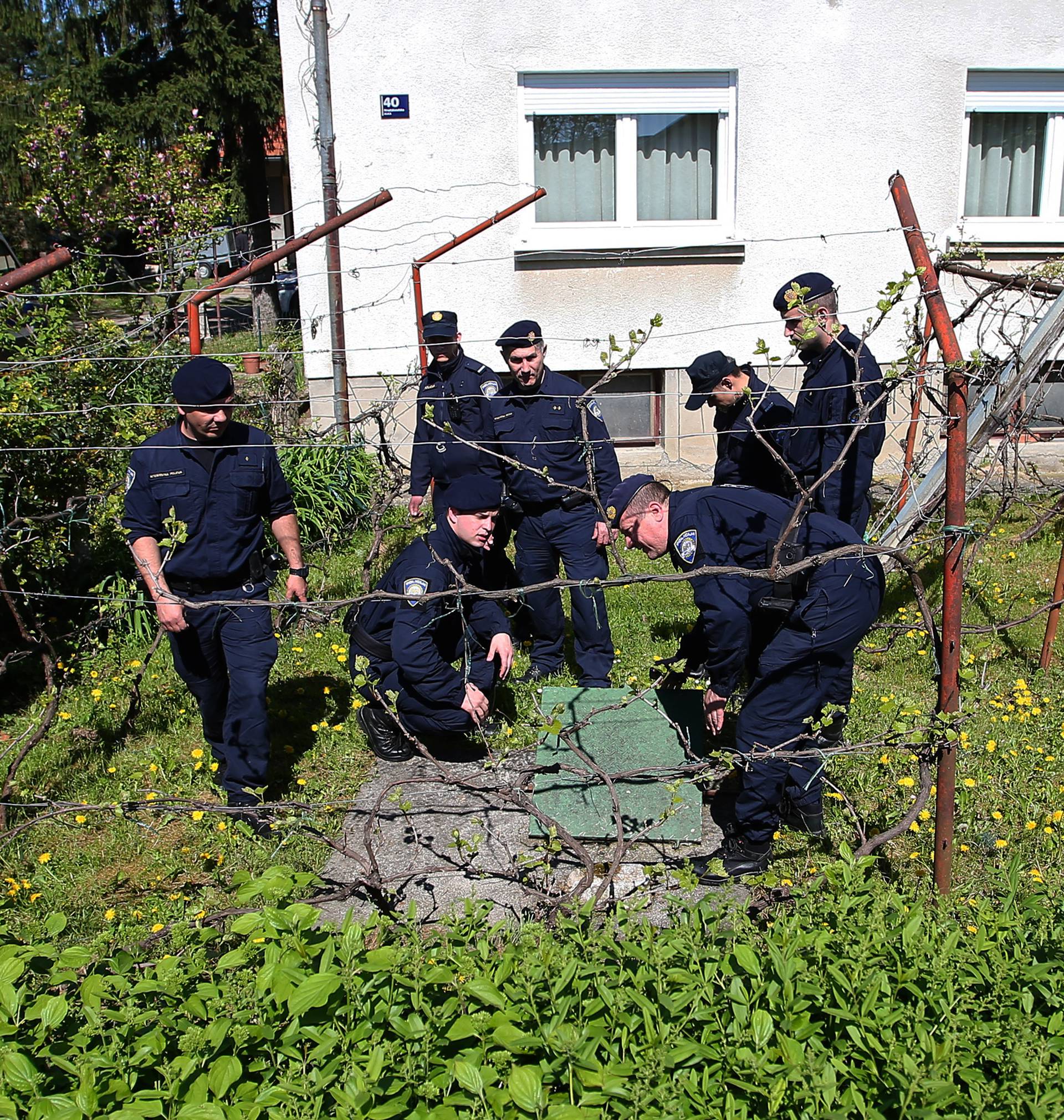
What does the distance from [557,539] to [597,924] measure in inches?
98.7

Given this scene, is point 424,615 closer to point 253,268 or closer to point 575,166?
point 253,268

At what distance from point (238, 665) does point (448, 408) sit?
2516mm

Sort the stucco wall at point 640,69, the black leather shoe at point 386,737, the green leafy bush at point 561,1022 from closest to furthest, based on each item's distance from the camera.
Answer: the green leafy bush at point 561,1022 → the black leather shoe at point 386,737 → the stucco wall at point 640,69

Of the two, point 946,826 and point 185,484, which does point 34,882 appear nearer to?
point 185,484

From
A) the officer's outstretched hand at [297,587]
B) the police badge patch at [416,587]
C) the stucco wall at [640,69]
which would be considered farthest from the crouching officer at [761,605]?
the stucco wall at [640,69]

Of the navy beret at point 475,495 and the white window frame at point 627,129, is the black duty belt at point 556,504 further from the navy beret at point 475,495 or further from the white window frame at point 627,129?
the white window frame at point 627,129

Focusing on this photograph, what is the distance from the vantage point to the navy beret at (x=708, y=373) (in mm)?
5312

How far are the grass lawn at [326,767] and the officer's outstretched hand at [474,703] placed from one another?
0.29 meters

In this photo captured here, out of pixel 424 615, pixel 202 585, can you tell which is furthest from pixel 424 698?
pixel 202 585

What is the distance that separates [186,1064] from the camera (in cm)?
210

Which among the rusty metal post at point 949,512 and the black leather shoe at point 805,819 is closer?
the rusty metal post at point 949,512

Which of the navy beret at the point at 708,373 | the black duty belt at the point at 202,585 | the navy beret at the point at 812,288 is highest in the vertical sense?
the navy beret at the point at 812,288

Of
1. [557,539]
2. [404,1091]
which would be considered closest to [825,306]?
[557,539]

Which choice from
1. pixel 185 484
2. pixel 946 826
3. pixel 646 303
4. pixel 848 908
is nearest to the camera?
pixel 848 908
